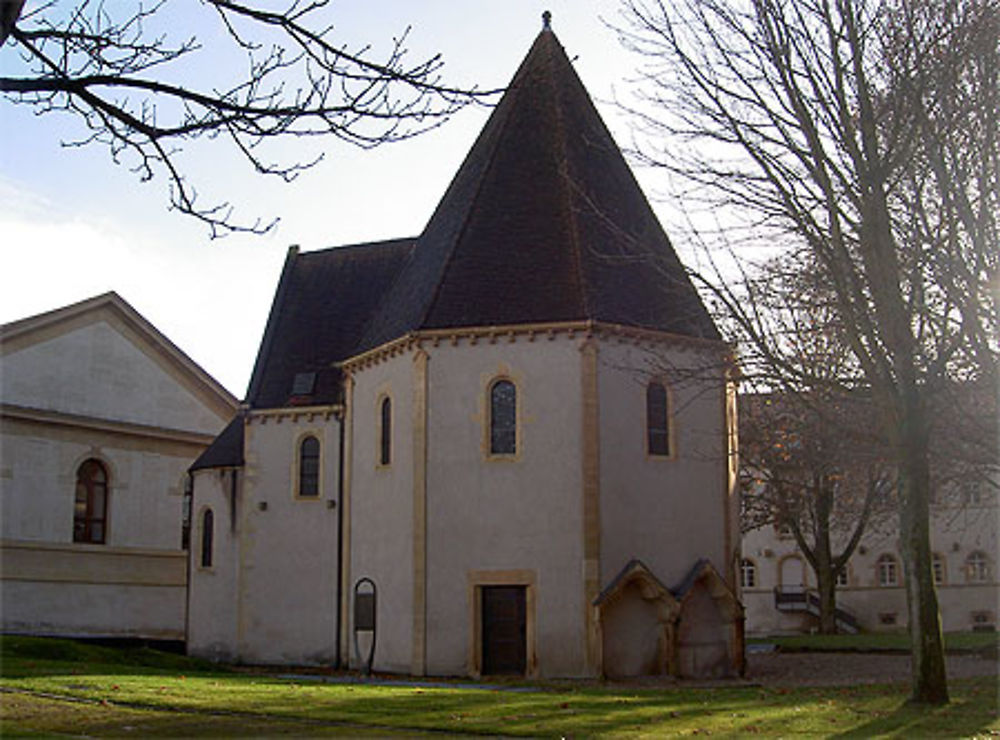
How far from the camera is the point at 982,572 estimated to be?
55.8m

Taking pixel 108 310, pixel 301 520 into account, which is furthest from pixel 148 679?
pixel 108 310

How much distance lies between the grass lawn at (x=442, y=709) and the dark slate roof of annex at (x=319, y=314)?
13255mm

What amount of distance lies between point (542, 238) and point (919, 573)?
1344 cm

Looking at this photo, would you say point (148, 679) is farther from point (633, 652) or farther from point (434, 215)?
point (434, 215)

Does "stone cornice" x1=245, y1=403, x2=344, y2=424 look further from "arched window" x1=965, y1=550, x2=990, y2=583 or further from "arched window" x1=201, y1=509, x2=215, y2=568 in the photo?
"arched window" x1=965, y1=550, x2=990, y2=583

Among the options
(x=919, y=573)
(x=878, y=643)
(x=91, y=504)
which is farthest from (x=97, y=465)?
(x=919, y=573)

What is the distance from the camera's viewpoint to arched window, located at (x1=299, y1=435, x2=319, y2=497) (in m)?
33.2

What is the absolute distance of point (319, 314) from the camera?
120 feet

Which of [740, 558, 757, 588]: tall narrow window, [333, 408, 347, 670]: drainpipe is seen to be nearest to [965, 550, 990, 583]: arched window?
[740, 558, 757, 588]: tall narrow window

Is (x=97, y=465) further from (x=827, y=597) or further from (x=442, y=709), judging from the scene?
(x=442, y=709)

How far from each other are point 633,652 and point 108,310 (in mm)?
23437

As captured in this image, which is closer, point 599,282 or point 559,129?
point 599,282

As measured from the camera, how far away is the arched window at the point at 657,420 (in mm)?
27578

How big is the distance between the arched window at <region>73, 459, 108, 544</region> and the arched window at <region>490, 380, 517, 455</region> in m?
18.2
